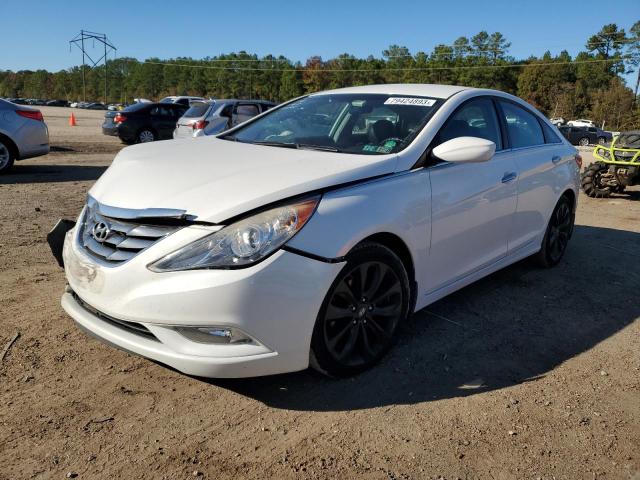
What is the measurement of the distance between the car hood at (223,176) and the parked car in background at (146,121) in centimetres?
1401

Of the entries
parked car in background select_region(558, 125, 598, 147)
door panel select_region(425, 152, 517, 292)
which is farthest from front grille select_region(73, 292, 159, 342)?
parked car in background select_region(558, 125, 598, 147)

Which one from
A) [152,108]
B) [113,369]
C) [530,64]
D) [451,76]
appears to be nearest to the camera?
[113,369]

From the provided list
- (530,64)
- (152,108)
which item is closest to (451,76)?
(530,64)

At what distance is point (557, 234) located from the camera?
5.27 metres

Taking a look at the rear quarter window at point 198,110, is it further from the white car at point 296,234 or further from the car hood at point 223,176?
the car hood at point 223,176

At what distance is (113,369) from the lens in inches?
121

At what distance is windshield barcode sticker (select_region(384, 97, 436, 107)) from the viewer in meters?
3.77

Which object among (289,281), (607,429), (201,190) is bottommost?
(607,429)

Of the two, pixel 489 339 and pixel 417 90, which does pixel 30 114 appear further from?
pixel 489 339

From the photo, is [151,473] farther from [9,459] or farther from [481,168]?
[481,168]

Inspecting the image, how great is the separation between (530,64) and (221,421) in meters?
83.4

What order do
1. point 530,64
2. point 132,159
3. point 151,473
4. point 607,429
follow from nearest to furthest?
point 151,473, point 607,429, point 132,159, point 530,64

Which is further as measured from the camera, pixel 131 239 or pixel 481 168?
pixel 481 168

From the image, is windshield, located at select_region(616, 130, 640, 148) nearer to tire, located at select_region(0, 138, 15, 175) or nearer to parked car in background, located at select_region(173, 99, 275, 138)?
parked car in background, located at select_region(173, 99, 275, 138)
